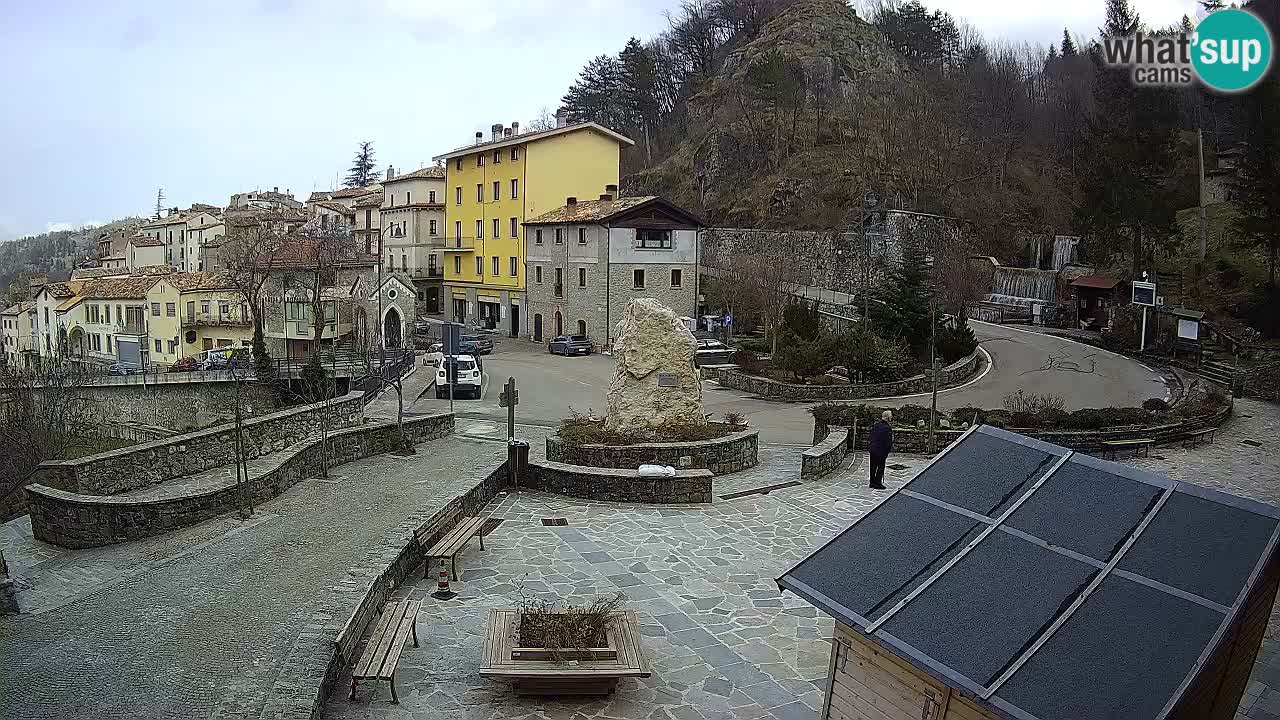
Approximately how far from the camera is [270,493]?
13812mm

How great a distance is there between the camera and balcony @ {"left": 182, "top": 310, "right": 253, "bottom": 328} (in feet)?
155

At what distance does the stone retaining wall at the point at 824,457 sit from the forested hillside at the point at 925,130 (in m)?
24.4

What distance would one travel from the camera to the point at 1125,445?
1844 centimetres

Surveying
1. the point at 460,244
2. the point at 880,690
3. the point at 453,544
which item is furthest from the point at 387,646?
the point at 460,244

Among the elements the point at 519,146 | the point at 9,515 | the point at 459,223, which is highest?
the point at 519,146

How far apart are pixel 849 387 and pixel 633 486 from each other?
14.8m

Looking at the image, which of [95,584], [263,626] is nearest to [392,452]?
[95,584]

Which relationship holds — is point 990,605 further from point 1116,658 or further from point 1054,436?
point 1054,436

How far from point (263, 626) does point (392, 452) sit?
8.84 m

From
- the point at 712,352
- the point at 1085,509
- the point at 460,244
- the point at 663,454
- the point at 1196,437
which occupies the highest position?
the point at 460,244

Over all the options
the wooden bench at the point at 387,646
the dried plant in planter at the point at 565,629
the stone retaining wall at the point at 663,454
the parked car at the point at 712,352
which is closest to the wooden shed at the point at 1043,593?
the dried plant in planter at the point at 565,629

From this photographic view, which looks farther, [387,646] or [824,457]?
[824,457]

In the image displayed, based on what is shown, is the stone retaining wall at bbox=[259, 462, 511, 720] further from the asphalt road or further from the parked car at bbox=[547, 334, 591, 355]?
the parked car at bbox=[547, 334, 591, 355]

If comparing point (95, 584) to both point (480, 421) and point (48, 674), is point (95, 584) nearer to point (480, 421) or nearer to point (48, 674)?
point (48, 674)
